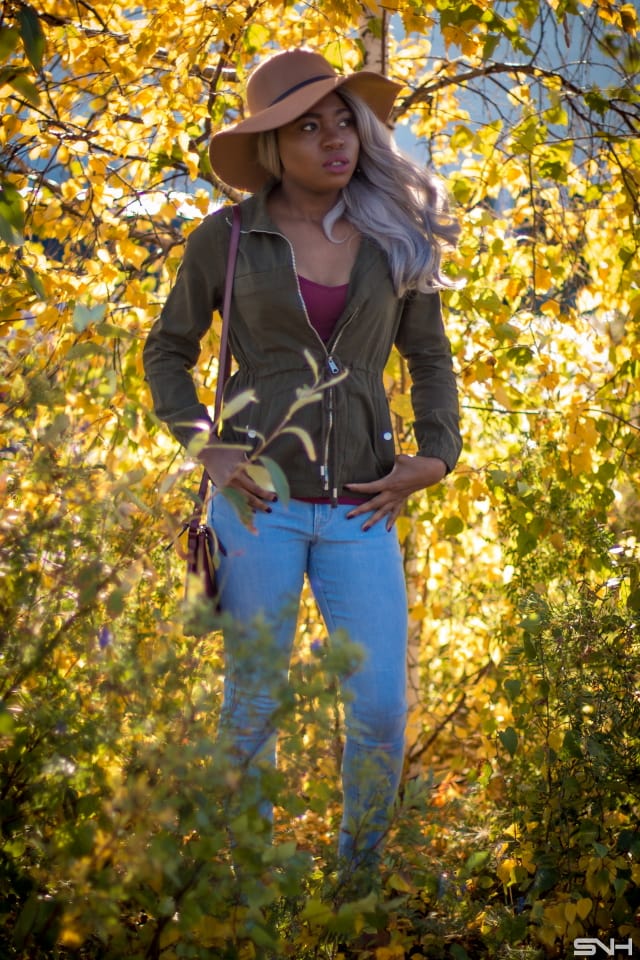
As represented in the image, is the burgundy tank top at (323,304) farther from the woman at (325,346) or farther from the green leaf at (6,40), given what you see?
the green leaf at (6,40)

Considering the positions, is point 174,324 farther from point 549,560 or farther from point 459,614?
point 459,614

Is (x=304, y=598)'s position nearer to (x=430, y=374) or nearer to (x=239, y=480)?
(x=430, y=374)

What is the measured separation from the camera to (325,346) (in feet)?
6.63

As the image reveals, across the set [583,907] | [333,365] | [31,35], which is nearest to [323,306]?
[333,365]

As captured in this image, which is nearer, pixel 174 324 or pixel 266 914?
pixel 266 914

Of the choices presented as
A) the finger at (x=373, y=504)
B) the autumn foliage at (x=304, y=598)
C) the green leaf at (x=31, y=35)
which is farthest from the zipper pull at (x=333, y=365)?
the green leaf at (x=31, y=35)

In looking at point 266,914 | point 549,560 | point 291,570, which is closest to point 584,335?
point 549,560

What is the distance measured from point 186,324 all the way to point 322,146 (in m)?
0.41

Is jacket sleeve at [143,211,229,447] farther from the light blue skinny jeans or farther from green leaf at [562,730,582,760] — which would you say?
green leaf at [562,730,582,760]

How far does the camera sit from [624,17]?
240 centimetres

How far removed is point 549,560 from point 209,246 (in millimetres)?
1129

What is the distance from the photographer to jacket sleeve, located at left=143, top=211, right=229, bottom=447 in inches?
82.1

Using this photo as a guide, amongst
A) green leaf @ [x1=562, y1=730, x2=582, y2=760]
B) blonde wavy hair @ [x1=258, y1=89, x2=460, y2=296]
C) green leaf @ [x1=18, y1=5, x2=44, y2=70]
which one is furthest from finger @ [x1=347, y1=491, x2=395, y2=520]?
green leaf @ [x1=18, y1=5, x2=44, y2=70]

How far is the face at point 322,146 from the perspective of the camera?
2.07 m
